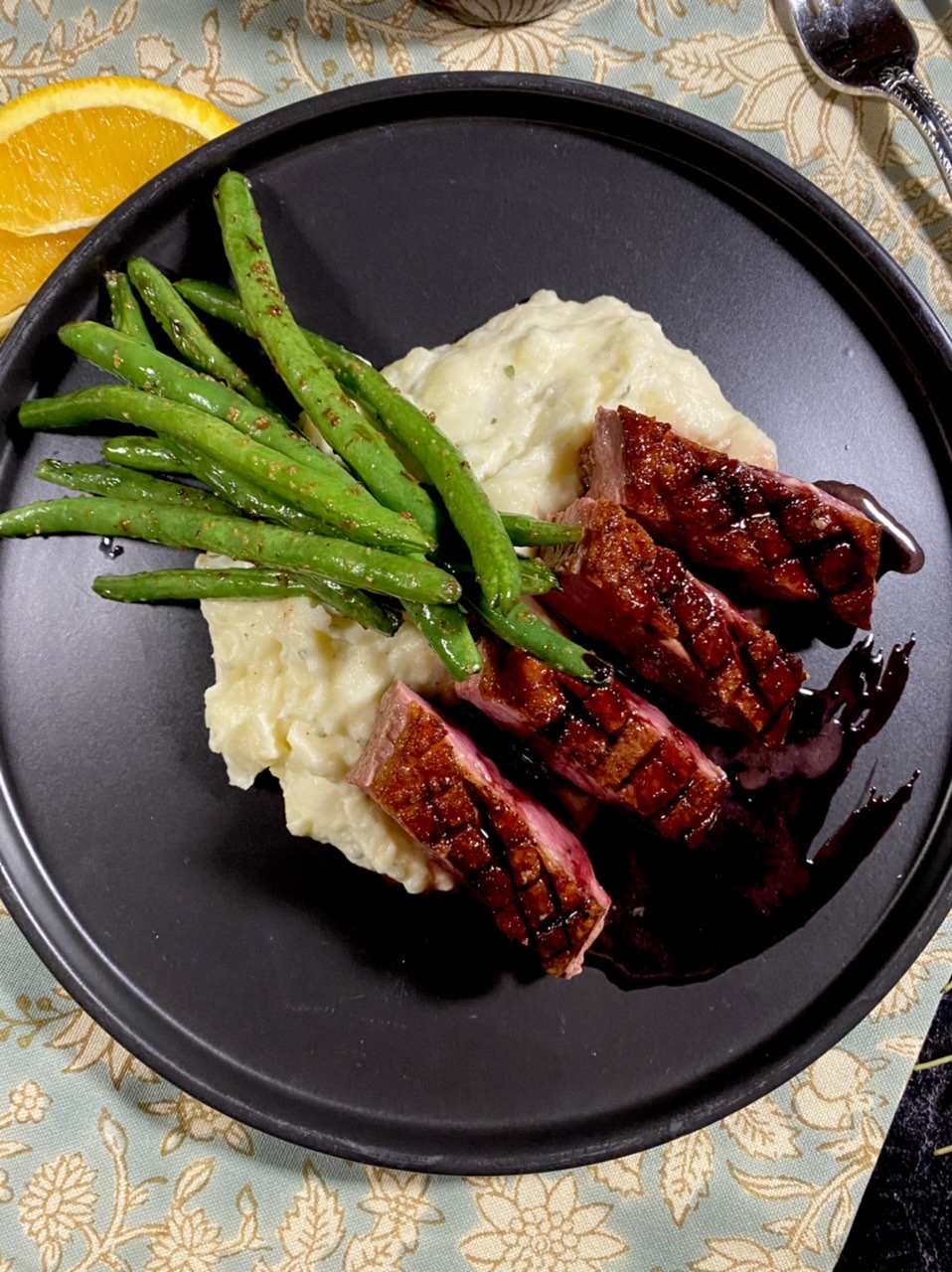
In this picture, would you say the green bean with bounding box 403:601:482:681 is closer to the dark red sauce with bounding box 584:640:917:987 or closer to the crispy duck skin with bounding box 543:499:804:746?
the crispy duck skin with bounding box 543:499:804:746

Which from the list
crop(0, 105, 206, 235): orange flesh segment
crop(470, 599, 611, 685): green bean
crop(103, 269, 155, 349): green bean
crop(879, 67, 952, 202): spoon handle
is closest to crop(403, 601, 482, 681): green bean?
crop(470, 599, 611, 685): green bean

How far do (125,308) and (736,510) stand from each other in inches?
77.8

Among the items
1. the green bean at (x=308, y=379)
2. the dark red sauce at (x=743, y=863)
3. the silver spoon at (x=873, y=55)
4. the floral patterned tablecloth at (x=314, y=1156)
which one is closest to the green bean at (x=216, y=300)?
the green bean at (x=308, y=379)

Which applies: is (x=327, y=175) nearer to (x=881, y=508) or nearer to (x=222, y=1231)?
(x=881, y=508)

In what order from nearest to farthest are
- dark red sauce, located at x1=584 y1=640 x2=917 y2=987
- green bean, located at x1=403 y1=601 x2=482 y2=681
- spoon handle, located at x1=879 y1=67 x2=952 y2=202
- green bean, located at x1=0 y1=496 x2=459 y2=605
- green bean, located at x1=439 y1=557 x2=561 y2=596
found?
green bean, located at x1=0 y1=496 x2=459 y2=605, green bean, located at x1=403 y1=601 x2=482 y2=681, green bean, located at x1=439 y1=557 x2=561 y2=596, dark red sauce, located at x1=584 y1=640 x2=917 y2=987, spoon handle, located at x1=879 y1=67 x2=952 y2=202

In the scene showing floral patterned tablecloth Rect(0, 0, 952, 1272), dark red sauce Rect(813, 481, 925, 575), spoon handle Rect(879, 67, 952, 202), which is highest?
spoon handle Rect(879, 67, 952, 202)

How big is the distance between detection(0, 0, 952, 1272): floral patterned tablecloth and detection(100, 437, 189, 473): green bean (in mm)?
1450

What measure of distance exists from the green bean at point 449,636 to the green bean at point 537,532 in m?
0.30

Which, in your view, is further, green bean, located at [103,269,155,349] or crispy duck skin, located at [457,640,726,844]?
green bean, located at [103,269,155,349]

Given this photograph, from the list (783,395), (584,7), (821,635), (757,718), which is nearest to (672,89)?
(584,7)

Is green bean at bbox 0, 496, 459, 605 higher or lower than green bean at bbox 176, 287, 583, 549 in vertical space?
lower

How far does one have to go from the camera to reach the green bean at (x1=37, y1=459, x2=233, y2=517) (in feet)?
10.3

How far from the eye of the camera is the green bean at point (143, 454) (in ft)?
10.3

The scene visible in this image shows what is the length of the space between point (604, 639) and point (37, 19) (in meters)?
2.97
